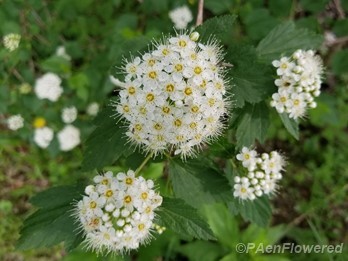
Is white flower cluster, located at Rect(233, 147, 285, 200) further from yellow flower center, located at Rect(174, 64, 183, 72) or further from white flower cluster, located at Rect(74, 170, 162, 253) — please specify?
yellow flower center, located at Rect(174, 64, 183, 72)

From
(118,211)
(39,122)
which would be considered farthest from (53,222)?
(39,122)

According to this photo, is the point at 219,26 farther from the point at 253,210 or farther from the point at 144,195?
the point at 253,210

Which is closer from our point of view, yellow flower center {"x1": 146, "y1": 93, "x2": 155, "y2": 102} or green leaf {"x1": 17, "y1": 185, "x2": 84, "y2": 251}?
yellow flower center {"x1": 146, "y1": 93, "x2": 155, "y2": 102}

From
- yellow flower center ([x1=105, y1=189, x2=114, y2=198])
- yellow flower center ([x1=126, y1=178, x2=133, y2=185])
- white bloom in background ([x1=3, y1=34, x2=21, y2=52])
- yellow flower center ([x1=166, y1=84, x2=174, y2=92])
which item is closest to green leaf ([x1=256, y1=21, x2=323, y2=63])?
yellow flower center ([x1=166, y1=84, x2=174, y2=92])

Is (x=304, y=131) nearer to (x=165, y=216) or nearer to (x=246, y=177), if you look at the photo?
(x=246, y=177)

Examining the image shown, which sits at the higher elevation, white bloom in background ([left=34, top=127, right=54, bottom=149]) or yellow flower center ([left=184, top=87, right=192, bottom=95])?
white bloom in background ([left=34, top=127, right=54, bottom=149])

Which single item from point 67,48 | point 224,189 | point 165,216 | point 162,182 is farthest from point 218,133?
point 67,48

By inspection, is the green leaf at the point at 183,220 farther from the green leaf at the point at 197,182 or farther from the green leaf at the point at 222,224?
the green leaf at the point at 222,224

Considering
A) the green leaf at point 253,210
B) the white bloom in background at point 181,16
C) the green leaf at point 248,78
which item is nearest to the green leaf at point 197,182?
the green leaf at point 253,210
